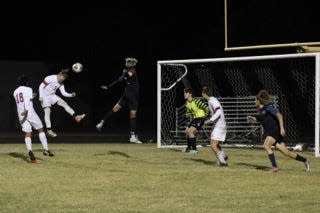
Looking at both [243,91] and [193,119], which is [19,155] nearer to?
[193,119]

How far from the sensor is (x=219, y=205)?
1145 centimetres

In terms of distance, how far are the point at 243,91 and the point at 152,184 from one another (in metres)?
16.1

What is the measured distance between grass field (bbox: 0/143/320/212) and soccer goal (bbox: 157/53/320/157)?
16.2 feet

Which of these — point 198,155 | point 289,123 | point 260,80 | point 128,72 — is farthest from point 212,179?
point 260,80

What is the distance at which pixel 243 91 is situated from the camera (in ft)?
96.7

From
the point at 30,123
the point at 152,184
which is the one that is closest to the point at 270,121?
the point at 152,184

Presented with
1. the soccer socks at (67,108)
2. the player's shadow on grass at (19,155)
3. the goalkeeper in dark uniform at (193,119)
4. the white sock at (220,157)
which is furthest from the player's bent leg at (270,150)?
the soccer socks at (67,108)

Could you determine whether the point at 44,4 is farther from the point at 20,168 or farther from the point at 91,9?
the point at 20,168

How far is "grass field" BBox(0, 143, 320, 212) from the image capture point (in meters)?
11.4

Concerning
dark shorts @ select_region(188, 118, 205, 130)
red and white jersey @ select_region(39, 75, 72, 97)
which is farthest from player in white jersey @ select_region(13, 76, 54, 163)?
dark shorts @ select_region(188, 118, 205, 130)

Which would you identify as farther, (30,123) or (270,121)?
(30,123)

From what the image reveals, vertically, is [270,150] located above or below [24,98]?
below

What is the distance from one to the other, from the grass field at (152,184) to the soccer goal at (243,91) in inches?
194

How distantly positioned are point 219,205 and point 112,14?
30962 millimetres
